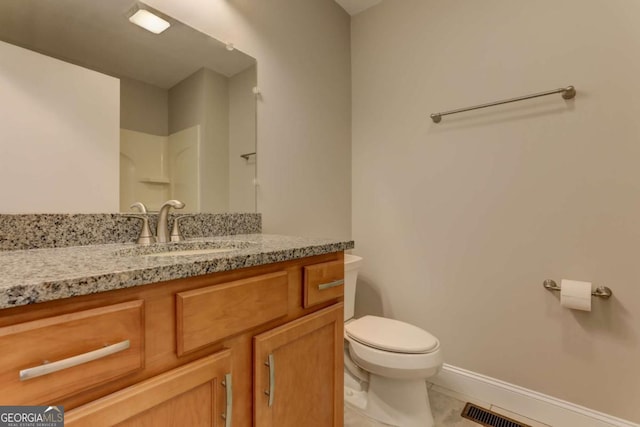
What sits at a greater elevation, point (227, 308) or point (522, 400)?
point (227, 308)

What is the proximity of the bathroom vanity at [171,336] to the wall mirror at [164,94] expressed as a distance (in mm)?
386

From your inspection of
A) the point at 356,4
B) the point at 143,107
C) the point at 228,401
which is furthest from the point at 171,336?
the point at 356,4

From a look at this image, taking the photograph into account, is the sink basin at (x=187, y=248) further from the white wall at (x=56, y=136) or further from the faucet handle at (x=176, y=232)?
the white wall at (x=56, y=136)

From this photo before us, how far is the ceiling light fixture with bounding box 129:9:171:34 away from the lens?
1128 millimetres

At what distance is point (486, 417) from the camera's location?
1.46m

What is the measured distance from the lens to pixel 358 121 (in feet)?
6.86

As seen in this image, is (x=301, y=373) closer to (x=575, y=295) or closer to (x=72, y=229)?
(x=72, y=229)

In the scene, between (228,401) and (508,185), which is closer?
(228,401)

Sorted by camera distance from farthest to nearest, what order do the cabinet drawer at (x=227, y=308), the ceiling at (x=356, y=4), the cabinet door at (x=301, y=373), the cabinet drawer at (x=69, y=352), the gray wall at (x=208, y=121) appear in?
the ceiling at (x=356, y=4)
the gray wall at (x=208, y=121)
the cabinet door at (x=301, y=373)
the cabinet drawer at (x=227, y=308)
the cabinet drawer at (x=69, y=352)

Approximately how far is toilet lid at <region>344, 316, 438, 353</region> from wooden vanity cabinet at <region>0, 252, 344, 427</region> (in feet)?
1.19

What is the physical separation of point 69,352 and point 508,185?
Result: 1.74m

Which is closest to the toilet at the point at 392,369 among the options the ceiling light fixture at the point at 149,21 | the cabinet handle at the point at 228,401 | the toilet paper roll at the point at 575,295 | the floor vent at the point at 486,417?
the floor vent at the point at 486,417

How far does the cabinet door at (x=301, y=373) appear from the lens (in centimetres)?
79

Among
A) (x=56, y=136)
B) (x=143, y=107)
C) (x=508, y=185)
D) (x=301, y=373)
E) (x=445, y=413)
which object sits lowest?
(x=445, y=413)
